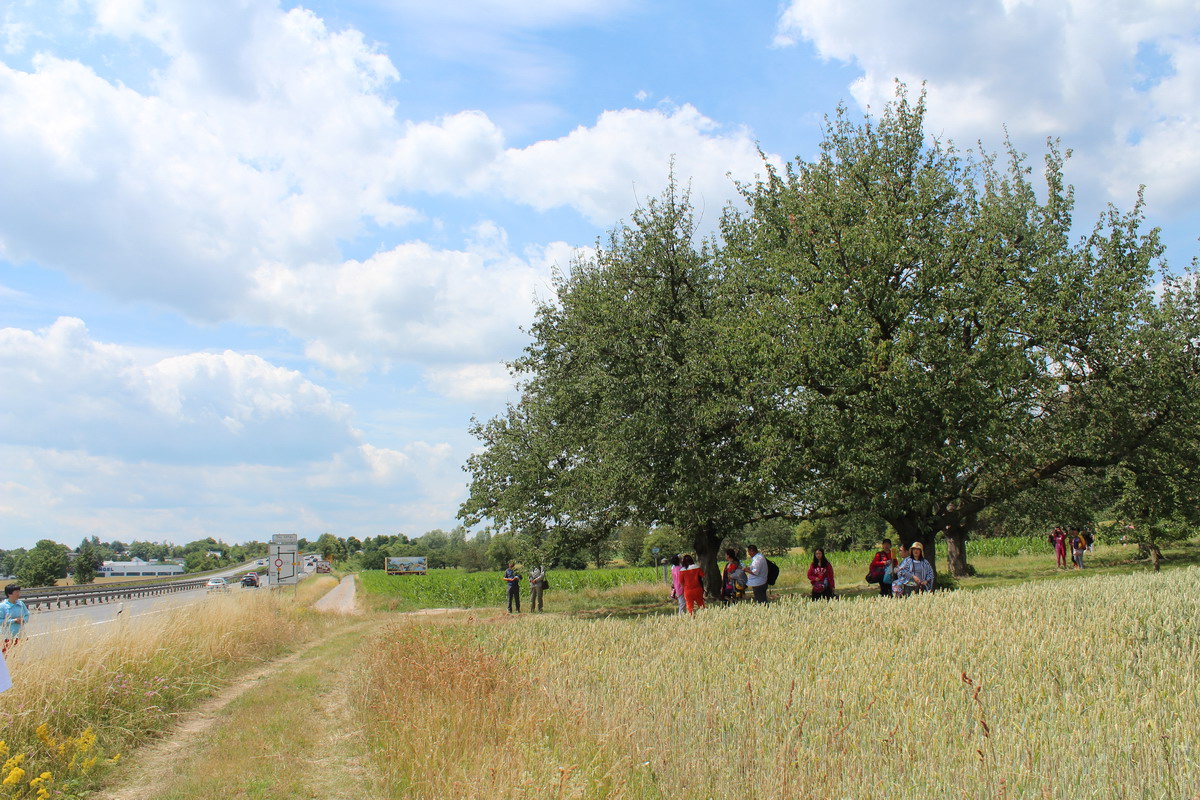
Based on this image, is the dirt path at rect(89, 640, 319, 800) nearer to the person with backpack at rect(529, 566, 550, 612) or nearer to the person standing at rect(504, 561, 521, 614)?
the person with backpack at rect(529, 566, 550, 612)

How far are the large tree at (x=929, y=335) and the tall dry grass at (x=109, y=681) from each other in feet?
42.9

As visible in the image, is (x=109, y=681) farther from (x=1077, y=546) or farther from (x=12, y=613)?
(x=1077, y=546)

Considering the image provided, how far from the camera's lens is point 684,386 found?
19.3 m

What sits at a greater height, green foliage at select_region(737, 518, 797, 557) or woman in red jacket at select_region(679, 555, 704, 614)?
woman in red jacket at select_region(679, 555, 704, 614)

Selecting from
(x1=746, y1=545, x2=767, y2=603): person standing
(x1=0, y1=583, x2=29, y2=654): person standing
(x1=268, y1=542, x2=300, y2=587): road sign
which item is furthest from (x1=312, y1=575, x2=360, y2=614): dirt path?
(x1=746, y1=545, x2=767, y2=603): person standing

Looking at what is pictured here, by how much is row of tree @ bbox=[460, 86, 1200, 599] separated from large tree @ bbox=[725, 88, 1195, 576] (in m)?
0.06

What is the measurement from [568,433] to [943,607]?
14.0 metres

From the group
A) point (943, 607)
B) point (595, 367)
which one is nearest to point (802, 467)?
point (595, 367)

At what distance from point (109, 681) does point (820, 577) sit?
11728 mm

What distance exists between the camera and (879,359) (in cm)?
1773

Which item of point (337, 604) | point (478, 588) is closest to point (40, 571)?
point (337, 604)

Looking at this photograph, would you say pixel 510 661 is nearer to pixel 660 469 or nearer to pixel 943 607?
pixel 943 607

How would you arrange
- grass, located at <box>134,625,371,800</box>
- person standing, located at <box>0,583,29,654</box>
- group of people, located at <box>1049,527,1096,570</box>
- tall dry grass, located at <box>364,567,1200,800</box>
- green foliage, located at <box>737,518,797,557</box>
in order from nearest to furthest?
tall dry grass, located at <box>364,567,1200,800</box> → grass, located at <box>134,625,371,800</box> → person standing, located at <box>0,583,29,654</box> → group of people, located at <box>1049,527,1096,570</box> → green foliage, located at <box>737,518,797,557</box>

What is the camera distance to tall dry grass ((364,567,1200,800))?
3.91 metres
